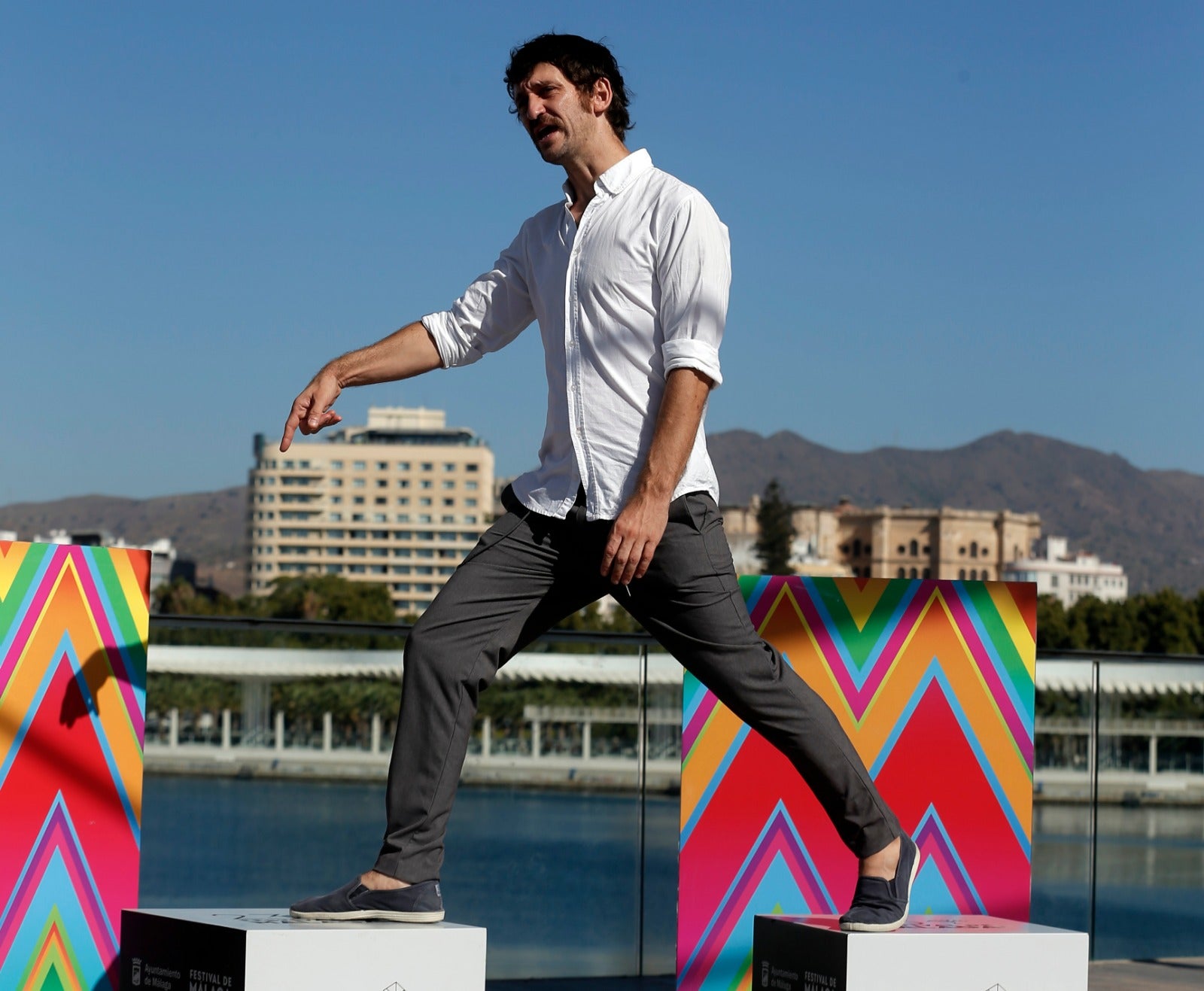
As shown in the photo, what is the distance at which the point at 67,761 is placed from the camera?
2.81 m

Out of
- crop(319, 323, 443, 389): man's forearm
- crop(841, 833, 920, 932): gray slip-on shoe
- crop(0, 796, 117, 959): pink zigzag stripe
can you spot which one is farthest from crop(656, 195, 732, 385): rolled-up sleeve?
crop(0, 796, 117, 959): pink zigzag stripe

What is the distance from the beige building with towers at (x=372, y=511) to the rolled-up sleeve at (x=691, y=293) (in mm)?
143950

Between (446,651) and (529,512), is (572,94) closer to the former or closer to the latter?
(529,512)

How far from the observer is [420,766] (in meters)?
2.39

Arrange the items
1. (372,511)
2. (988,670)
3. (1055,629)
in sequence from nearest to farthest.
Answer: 1. (988,670)
2. (1055,629)
3. (372,511)

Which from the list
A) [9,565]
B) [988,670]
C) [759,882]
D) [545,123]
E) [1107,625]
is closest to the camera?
[545,123]

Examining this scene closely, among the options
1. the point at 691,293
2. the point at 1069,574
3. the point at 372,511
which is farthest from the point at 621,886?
the point at 1069,574

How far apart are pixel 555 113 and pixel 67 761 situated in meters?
1.36

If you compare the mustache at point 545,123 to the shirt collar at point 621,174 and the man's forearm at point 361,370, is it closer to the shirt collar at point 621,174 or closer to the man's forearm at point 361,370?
the shirt collar at point 621,174

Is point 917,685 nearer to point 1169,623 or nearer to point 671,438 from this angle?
point 671,438

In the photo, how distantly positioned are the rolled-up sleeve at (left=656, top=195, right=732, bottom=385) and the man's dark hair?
0.25m

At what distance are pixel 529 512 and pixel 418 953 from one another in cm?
67

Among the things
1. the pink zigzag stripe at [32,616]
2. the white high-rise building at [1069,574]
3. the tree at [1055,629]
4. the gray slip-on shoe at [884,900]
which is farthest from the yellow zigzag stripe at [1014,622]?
the white high-rise building at [1069,574]

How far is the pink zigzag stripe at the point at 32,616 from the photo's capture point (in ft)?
9.07
